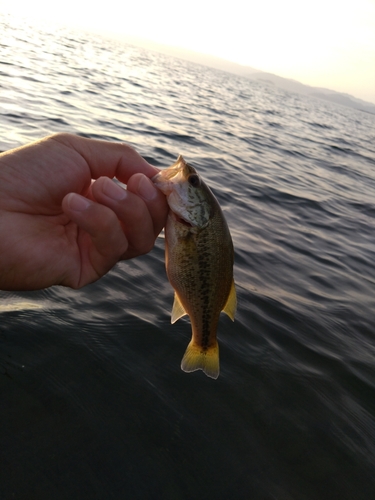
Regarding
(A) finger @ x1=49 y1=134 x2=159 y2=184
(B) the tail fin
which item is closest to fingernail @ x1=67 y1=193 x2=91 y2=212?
(A) finger @ x1=49 y1=134 x2=159 y2=184

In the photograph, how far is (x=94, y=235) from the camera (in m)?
A: 2.72

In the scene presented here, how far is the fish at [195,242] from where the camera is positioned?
295 cm

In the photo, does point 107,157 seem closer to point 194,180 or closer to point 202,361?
point 194,180

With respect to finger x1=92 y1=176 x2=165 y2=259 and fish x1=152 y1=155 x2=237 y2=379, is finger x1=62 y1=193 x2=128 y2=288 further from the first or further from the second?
fish x1=152 y1=155 x2=237 y2=379

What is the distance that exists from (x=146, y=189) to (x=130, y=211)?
205 millimetres

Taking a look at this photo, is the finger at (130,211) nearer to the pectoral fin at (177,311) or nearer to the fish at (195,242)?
the fish at (195,242)

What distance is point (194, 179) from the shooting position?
3.01m

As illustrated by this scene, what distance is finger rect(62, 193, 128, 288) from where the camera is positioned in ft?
8.29

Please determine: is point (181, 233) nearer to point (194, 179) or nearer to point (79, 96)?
point (194, 179)

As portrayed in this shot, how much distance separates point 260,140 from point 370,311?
17.8m

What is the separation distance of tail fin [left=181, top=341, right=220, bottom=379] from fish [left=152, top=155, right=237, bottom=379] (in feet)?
1.25

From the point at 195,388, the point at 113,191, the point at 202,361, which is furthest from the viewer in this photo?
the point at 195,388

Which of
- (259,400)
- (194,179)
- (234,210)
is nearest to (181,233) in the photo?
(194,179)

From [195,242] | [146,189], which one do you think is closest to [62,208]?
[146,189]
